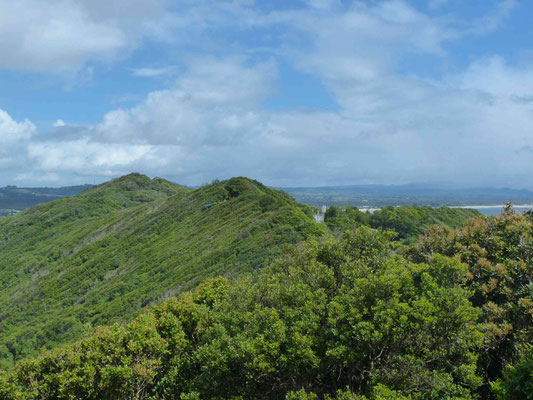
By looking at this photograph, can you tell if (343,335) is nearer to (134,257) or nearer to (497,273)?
(497,273)

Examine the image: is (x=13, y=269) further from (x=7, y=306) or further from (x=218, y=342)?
(x=218, y=342)

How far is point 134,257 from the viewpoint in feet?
343

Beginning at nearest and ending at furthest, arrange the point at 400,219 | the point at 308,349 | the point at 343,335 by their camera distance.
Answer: the point at 308,349 < the point at 343,335 < the point at 400,219

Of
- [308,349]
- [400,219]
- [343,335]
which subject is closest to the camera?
[308,349]

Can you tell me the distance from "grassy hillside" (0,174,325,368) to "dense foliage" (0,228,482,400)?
130 ft

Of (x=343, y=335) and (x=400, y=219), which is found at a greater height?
(x=343, y=335)

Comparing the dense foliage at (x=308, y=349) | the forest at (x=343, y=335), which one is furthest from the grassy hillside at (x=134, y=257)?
the dense foliage at (x=308, y=349)

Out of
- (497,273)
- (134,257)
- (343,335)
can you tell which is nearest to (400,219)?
(134,257)

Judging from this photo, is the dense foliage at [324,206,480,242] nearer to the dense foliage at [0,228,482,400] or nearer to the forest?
the forest

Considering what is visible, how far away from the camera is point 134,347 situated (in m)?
18.8

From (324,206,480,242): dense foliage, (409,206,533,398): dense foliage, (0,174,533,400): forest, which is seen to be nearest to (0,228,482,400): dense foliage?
(0,174,533,400): forest

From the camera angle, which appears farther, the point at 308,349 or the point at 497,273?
the point at 497,273

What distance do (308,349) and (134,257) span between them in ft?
317

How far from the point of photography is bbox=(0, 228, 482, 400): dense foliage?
51.4 feet
